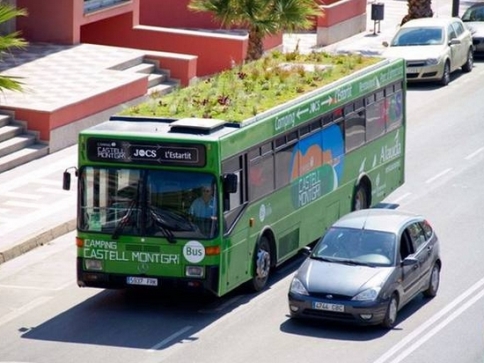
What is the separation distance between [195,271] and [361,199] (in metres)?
6.59

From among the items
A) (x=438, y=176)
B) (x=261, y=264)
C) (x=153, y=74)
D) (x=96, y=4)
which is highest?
(x=96, y=4)

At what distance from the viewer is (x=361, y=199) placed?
26.5 metres

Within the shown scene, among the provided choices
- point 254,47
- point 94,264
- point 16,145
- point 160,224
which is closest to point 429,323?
point 160,224

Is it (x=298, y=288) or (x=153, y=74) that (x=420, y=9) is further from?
(x=298, y=288)

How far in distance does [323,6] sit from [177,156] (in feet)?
82.0

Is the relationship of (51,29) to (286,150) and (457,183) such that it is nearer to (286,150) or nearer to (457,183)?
(457,183)

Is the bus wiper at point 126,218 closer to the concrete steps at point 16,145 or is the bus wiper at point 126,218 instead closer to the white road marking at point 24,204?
the white road marking at point 24,204

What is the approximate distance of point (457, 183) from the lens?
2948cm

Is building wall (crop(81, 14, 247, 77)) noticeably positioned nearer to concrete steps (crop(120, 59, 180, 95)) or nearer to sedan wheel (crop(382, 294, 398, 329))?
concrete steps (crop(120, 59, 180, 95))

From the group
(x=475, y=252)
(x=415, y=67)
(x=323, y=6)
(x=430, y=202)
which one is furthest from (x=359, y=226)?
(x=323, y=6)

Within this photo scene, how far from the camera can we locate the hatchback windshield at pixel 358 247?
68.0 feet

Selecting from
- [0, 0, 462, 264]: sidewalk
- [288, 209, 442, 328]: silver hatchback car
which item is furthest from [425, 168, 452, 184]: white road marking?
[288, 209, 442, 328]: silver hatchback car

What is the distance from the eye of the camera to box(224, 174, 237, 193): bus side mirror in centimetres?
2050

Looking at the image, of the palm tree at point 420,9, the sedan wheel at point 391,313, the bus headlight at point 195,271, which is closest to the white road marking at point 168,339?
the bus headlight at point 195,271
